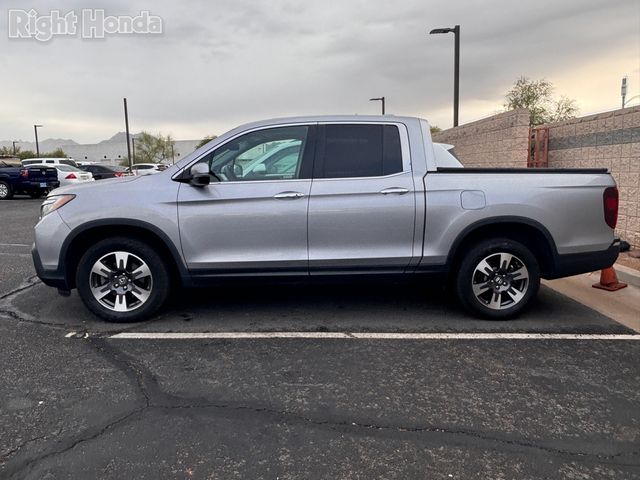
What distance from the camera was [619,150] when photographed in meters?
7.58

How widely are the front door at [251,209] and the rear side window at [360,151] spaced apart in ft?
0.58

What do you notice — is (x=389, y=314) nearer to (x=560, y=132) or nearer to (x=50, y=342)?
(x=50, y=342)

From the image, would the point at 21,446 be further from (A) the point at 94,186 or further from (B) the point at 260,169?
(B) the point at 260,169

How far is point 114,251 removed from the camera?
4.48 metres

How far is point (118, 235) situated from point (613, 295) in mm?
5289

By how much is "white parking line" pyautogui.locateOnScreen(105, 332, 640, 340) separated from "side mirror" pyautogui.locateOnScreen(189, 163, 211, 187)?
134cm

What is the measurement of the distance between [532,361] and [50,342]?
396 cm

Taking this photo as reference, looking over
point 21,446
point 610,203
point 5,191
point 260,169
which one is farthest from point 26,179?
point 610,203

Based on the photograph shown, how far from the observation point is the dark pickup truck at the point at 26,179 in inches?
757

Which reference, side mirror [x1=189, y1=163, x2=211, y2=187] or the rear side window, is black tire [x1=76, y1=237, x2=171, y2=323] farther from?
the rear side window

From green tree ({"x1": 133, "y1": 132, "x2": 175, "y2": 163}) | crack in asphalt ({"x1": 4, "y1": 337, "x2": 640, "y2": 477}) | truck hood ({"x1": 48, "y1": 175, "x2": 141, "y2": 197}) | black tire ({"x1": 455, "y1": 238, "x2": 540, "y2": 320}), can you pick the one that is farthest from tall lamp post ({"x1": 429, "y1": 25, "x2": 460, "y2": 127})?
green tree ({"x1": 133, "y1": 132, "x2": 175, "y2": 163})

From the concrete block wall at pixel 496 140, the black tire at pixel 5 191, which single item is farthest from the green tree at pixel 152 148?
the concrete block wall at pixel 496 140

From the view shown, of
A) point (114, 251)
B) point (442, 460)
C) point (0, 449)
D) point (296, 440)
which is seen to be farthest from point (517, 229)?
point (0, 449)

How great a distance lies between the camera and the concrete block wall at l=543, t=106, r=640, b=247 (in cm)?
726
